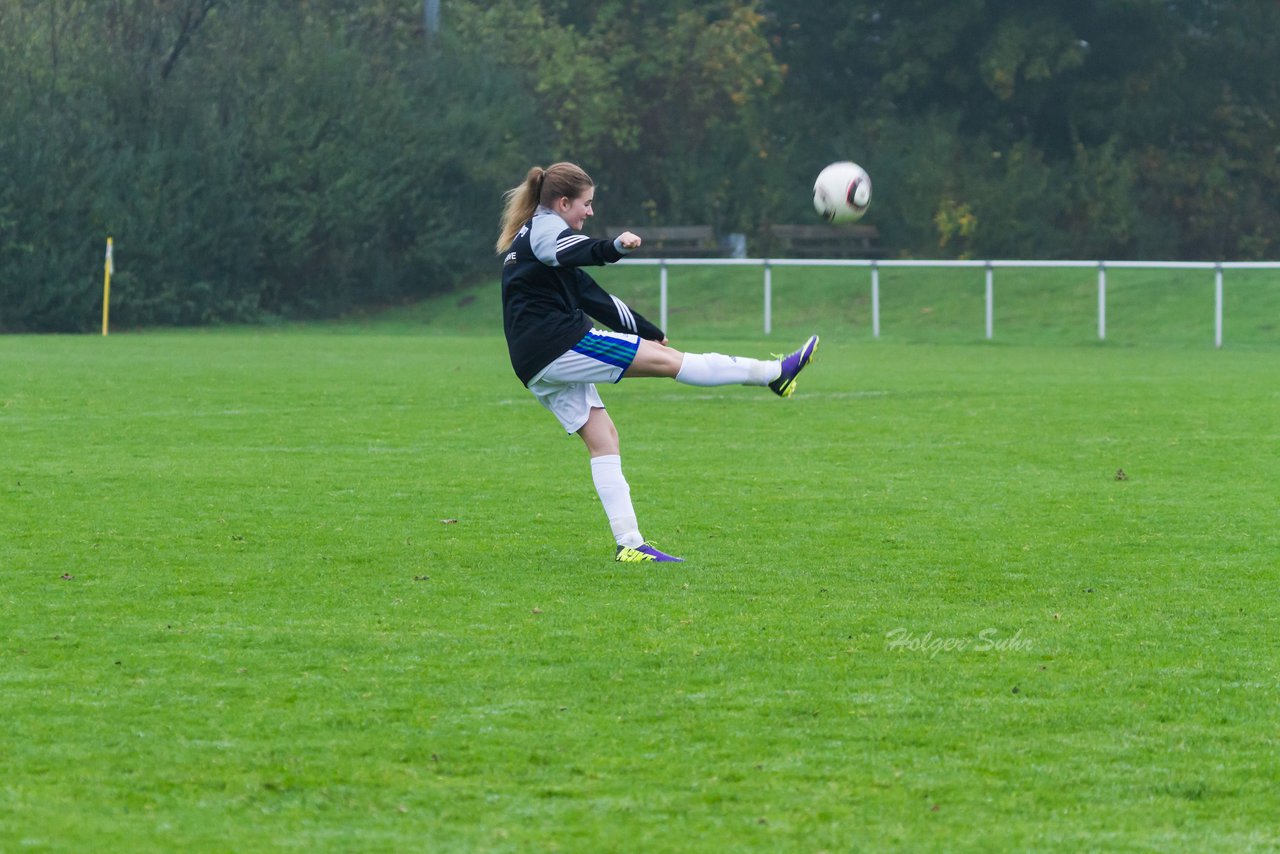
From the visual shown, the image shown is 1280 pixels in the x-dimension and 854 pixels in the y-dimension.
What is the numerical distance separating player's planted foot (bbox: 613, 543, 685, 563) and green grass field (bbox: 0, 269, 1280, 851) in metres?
0.17

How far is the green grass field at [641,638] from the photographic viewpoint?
176 inches

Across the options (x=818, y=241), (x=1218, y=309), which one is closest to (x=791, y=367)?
(x=1218, y=309)

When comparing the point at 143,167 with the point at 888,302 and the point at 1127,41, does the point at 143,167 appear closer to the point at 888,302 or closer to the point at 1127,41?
the point at 888,302

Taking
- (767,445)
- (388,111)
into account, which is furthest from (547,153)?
(767,445)

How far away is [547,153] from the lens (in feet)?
136

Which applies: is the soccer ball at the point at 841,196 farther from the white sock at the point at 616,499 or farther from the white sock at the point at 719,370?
the white sock at the point at 616,499

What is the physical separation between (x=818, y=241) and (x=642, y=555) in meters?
34.1

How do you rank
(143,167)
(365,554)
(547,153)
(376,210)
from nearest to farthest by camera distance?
(365,554) < (143,167) < (376,210) < (547,153)

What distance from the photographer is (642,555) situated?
8219 mm

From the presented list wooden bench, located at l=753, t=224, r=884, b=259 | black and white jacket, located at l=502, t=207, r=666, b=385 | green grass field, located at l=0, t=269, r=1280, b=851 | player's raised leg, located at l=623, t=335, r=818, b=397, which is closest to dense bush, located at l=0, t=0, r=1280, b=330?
wooden bench, located at l=753, t=224, r=884, b=259

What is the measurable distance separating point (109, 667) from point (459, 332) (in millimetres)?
28732

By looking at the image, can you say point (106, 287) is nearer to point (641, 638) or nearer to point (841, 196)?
point (841, 196)

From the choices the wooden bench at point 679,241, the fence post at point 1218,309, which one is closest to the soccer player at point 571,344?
the fence post at point 1218,309

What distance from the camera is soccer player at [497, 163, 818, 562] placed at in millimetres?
8141
